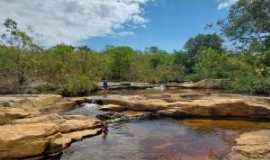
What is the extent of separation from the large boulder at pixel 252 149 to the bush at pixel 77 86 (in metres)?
19.1

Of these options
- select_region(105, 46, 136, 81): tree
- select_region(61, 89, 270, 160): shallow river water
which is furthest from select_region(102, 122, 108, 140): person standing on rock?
select_region(105, 46, 136, 81): tree

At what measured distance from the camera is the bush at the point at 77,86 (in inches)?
1026

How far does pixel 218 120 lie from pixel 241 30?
1045 centimetres

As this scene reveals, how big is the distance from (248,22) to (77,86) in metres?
15.2

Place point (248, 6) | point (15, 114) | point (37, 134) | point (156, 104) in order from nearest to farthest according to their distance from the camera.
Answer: point (37, 134)
point (15, 114)
point (156, 104)
point (248, 6)

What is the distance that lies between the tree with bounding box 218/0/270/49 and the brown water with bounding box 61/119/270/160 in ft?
30.4

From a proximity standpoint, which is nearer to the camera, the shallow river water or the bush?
the shallow river water

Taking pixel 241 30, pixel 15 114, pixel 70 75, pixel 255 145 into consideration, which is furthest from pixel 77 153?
pixel 70 75

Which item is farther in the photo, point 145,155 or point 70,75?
point 70,75

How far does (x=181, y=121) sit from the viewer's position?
1366cm

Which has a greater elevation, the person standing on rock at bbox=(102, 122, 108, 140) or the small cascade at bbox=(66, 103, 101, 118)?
the small cascade at bbox=(66, 103, 101, 118)

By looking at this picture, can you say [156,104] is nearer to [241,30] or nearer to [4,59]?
[241,30]

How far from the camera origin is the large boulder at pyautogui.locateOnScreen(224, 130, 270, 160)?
7.55 m

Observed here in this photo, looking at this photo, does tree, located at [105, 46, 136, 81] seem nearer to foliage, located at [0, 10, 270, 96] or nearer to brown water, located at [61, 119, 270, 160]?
foliage, located at [0, 10, 270, 96]
